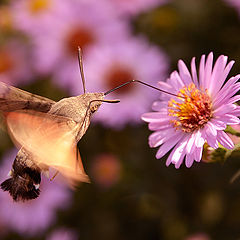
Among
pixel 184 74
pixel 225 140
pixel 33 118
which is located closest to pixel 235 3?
pixel 184 74

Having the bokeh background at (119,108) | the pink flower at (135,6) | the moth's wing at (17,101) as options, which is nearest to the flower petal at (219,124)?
the moth's wing at (17,101)

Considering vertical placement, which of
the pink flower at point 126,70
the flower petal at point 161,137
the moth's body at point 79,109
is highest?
the moth's body at point 79,109

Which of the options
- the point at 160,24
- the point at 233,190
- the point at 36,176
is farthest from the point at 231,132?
the point at 160,24

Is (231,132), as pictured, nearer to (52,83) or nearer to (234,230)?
(234,230)

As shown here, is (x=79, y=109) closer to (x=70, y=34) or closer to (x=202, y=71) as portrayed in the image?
(x=202, y=71)

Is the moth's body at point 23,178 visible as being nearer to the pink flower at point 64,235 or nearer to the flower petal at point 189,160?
the flower petal at point 189,160

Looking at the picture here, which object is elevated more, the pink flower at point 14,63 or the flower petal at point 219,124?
the flower petal at point 219,124

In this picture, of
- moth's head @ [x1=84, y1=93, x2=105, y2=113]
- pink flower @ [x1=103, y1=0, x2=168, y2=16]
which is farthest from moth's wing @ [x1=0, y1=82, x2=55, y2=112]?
pink flower @ [x1=103, y1=0, x2=168, y2=16]
